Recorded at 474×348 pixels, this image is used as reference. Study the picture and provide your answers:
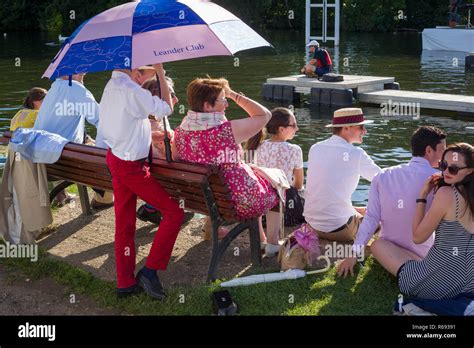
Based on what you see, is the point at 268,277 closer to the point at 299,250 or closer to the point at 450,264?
the point at 299,250

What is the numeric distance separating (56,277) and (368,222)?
2.51 meters

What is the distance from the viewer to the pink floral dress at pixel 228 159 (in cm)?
520

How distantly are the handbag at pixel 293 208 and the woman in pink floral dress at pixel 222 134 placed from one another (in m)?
1.31

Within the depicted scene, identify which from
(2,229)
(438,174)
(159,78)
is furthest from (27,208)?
(438,174)

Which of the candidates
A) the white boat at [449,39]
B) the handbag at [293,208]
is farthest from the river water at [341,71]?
the handbag at [293,208]

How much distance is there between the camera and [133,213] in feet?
17.1

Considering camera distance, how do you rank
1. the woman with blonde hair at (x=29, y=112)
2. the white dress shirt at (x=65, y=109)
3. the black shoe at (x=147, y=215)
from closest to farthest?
the white dress shirt at (x=65, y=109) → the black shoe at (x=147, y=215) → the woman with blonde hair at (x=29, y=112)

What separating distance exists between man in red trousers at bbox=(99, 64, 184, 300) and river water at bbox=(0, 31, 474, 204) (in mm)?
5280

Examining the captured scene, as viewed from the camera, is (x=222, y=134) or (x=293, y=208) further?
(x=293, y=208)

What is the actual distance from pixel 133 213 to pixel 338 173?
1785 mm

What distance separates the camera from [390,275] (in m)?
5.38

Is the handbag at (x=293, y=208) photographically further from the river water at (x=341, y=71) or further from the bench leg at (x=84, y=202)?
the river water at (x=341, y=71)

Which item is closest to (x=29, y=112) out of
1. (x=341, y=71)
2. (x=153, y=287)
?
(x=153, y=287)

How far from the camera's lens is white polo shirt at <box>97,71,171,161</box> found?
4.85 metres
